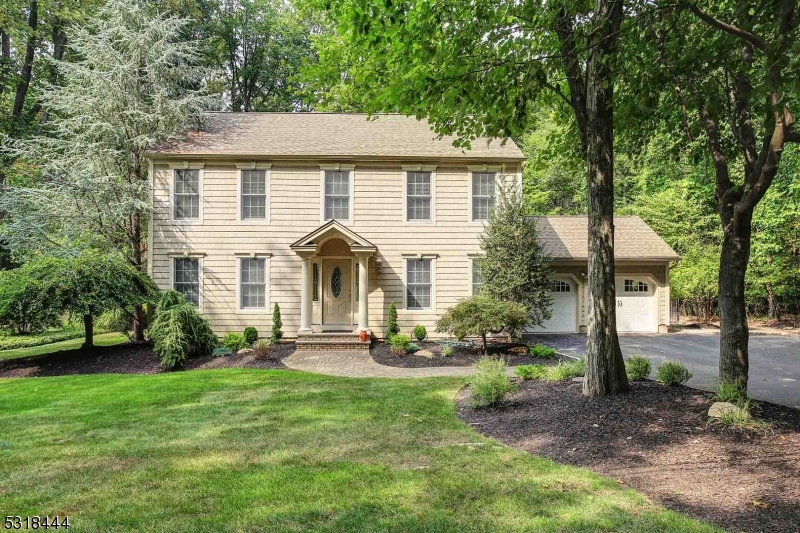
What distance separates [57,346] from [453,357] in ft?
44.1

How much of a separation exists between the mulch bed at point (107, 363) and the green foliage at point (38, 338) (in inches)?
200

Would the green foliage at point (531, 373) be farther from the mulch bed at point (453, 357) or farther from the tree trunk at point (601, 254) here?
the mulch bed at point (453, 357)

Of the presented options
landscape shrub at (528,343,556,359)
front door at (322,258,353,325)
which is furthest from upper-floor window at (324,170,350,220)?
landscape shrub at (528,343,556,359)

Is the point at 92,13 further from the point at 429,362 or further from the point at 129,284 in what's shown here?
the point at 429,362

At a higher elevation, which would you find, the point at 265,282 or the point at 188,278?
the point at 188,278

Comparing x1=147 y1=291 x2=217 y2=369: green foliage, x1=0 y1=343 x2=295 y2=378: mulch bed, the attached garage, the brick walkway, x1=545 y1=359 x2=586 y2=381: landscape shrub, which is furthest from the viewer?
the attached garage

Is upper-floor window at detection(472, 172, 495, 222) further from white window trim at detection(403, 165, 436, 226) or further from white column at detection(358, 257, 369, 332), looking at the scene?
white column at detection(358, 257, 369, 332)

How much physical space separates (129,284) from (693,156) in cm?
1348

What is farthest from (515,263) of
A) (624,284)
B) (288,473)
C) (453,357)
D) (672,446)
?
(288,473)

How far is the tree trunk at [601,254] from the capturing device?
19.9 feet

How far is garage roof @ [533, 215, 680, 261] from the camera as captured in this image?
51.5ft

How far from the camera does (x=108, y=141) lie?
14.2 metres

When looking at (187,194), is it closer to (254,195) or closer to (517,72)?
(254,195)

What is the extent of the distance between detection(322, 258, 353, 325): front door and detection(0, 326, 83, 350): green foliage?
10.7m
